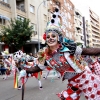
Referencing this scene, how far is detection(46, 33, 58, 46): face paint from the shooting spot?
3934 mm

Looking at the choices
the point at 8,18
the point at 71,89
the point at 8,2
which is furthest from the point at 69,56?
the point at 8,2

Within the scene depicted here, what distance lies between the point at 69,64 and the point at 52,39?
486 mm

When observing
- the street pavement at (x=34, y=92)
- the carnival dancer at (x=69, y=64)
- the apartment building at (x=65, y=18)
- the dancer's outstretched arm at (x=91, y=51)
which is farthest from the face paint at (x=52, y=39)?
the street pavement at (x=34, y=92)

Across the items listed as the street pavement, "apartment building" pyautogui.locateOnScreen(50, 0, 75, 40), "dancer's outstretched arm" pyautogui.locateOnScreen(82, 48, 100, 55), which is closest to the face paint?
"apartment building" pyautogui.locateOnScreen(50, 0, 75, 40)

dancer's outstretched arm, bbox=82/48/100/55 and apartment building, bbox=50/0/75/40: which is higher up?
apartment building, bbox=50/0/75/40

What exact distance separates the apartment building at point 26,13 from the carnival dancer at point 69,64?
2310cm

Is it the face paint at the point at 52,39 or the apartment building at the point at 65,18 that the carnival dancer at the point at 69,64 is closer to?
the face paint at the point at 52,39

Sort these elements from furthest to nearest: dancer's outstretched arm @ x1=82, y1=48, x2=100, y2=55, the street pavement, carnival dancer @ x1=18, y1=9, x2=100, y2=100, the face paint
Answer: the street pavement → the face paint → carnival dancer @ x1=18, y1=9, x2=100, y2=100 → dancer's outstretched arm @ x1=82, y1=48, x2=100, y2=55

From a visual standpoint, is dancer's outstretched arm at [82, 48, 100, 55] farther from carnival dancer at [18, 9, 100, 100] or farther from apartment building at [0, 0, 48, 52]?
apartment building at [0, 0, 48, 52]

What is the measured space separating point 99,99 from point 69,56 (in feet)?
2.55

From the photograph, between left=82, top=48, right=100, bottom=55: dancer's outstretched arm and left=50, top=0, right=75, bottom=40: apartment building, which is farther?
left=50, top=0, right=75, bottom=40: apartment building

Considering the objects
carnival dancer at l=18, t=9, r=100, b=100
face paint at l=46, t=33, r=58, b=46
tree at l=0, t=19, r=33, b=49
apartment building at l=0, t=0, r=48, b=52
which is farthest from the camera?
apartment building at l=0, t=0, r=48, b=52

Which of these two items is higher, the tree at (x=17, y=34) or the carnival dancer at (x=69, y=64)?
the tree at (x=17, y=34)

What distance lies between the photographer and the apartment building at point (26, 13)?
27.9 m
